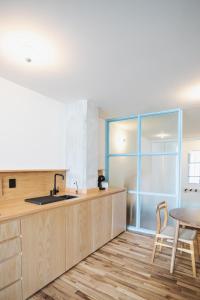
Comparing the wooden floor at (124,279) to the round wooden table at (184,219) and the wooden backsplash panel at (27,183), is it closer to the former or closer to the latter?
the round wooden table at (184,219)

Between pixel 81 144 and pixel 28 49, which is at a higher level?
pixel 28 49

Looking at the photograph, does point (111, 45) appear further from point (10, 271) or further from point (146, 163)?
point (146, 163)

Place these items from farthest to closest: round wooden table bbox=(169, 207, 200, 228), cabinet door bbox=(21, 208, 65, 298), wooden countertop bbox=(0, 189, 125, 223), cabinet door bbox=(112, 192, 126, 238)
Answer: cabinet door bbox=(112, 192, 126, 238), round wooden table bbox=(169, 207, 200, 228), cabinet door bbox=(21, 208, 65, 298), wooden countertop bbox=(0, 189, 125, 223)

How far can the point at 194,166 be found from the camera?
579cm

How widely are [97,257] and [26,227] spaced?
1305 mm

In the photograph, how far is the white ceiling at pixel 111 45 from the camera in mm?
1146

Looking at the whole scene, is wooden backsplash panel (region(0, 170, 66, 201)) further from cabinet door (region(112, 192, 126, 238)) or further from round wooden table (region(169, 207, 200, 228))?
round wooden table (region(169, 207, 200, 228))

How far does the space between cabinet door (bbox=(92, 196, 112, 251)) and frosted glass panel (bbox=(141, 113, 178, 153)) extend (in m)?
1.37

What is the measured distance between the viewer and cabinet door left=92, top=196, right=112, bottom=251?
254cm

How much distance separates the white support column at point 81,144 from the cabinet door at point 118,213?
1.68ft

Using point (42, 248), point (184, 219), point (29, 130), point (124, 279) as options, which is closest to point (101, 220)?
point (124, 279)

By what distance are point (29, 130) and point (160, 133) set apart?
2590 mm

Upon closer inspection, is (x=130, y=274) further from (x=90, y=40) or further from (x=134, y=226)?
(x=90, y=40)

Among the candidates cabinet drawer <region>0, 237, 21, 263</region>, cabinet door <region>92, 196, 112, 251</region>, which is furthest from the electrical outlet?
cabinet door <region>92, 196, 112, 251</region>
